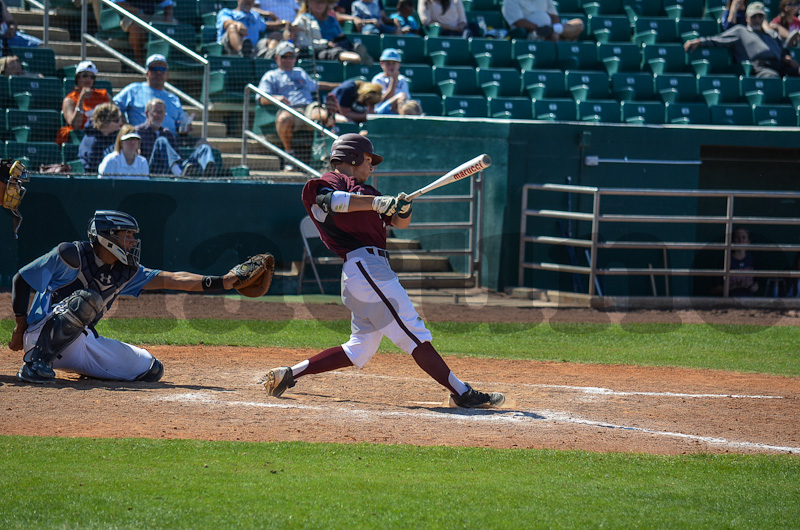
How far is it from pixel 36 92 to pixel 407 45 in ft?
20.6

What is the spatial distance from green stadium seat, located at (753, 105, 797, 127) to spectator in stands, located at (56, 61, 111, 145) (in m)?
10.5

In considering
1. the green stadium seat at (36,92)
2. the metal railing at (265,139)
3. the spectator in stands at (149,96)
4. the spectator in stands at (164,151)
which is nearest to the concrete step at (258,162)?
the metal railing at (265,139)

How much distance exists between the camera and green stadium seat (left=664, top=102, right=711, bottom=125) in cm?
1561

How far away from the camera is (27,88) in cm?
1180

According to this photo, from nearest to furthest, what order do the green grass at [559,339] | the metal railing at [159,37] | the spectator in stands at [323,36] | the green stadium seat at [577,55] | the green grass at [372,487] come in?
1. the green grass at [372,487]
2. the green grass at [559,339]
3. the metal railing at [159,37]
4. the spectator in stands at [323,36]
5. the green stadium seat at [577,55]

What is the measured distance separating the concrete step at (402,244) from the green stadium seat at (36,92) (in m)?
4.78

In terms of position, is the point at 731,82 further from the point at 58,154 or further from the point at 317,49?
the point at 58,154

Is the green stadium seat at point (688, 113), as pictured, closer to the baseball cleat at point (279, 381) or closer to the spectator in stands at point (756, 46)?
the spectator in stands at point (756, 46)

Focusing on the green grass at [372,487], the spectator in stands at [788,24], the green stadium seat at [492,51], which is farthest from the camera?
the spectator in stands at [788,24]

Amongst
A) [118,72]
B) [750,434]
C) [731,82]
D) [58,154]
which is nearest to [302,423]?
[750,434]

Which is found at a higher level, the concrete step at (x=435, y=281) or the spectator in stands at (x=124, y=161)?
the spectator in stands at (x=124, y=161)

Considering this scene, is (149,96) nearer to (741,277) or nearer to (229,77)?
(229,77)

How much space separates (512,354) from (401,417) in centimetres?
337

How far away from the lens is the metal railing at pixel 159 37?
40.2ft
